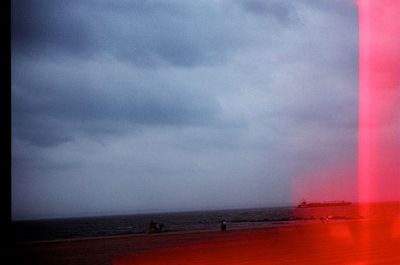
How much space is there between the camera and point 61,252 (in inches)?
524

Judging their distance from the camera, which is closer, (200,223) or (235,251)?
(235,251)

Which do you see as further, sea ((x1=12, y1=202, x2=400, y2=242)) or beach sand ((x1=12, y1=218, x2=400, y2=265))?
sea ((x1=12, y1=202, x2=400, y2=242))

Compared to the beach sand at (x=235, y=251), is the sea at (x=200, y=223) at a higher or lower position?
lower

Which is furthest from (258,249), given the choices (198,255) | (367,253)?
(367,253)

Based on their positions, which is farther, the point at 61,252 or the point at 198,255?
the point at 61,252

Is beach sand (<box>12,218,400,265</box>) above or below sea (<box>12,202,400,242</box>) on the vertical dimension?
above

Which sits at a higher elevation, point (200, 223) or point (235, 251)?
point (235, 251)

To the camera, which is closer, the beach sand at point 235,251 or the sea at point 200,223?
the beach sand at point 235,251
